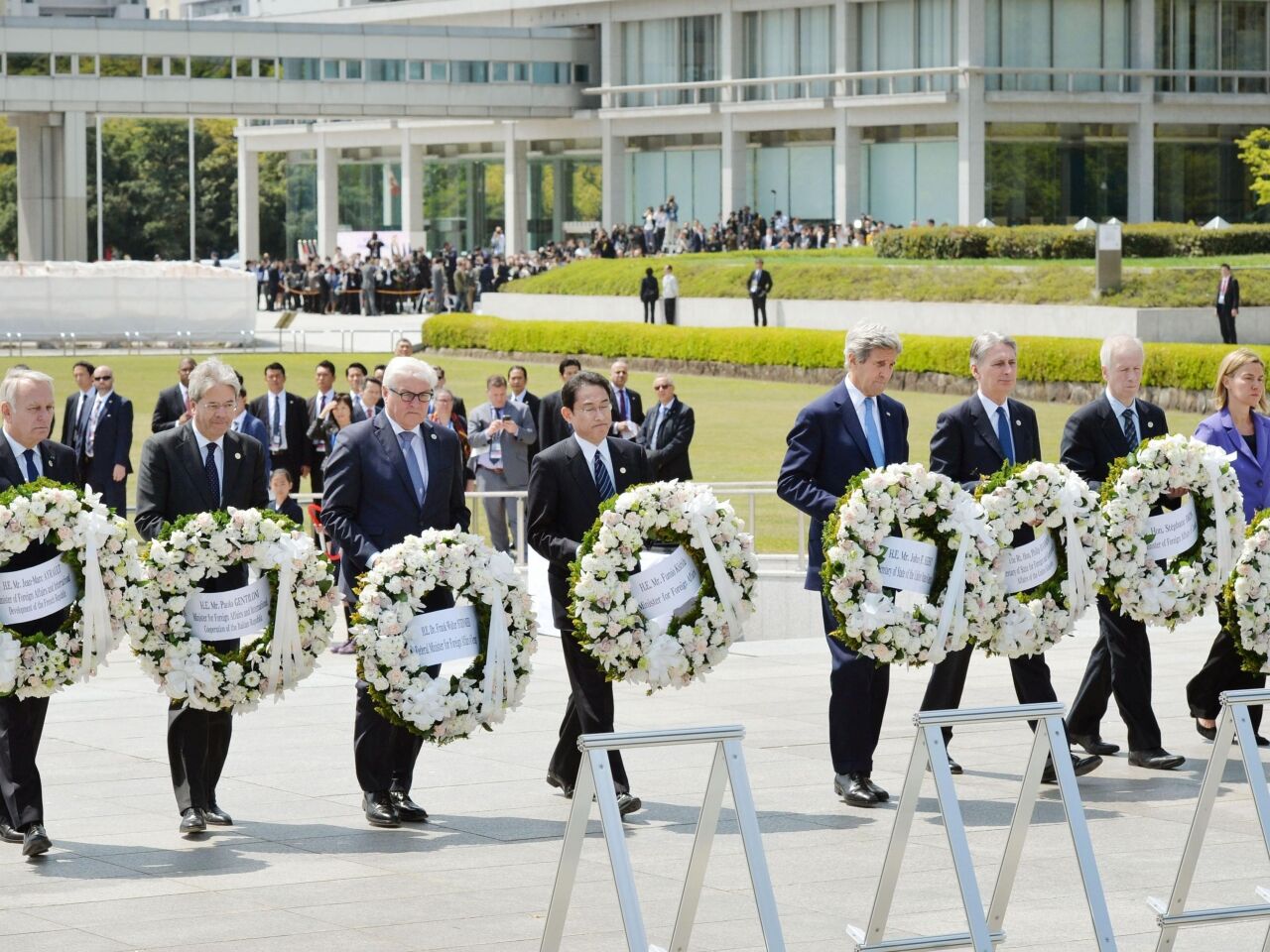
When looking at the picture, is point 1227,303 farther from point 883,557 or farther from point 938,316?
point 883,557

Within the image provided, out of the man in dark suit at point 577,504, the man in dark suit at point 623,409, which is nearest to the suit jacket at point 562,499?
the man in dark suit at point 577,504

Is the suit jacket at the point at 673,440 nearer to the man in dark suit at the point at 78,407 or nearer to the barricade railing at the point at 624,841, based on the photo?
the man in dark suit at the point at 78,407

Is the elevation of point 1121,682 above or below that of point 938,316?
below

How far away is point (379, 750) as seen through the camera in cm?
888

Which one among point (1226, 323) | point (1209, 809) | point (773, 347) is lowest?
point (1209, 809)

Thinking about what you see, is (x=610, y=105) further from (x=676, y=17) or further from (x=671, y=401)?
(x=671, y=401)

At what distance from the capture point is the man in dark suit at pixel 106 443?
1788 cm

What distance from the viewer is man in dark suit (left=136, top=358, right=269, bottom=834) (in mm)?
8703

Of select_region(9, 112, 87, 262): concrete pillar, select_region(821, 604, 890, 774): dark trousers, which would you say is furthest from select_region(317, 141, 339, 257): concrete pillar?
select_region(821, 604, 890, 774): dark trousers

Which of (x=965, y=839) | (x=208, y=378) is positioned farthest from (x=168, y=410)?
(x=965, y=839)

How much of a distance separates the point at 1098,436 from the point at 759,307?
3333cm

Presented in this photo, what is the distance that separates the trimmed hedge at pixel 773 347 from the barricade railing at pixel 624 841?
83.1 ft

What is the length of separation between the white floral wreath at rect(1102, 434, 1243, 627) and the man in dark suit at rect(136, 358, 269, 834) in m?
3.71

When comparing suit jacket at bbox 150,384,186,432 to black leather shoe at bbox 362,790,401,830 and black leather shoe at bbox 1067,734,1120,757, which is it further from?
black leather shoe at bbox 1067,734,1120,757
